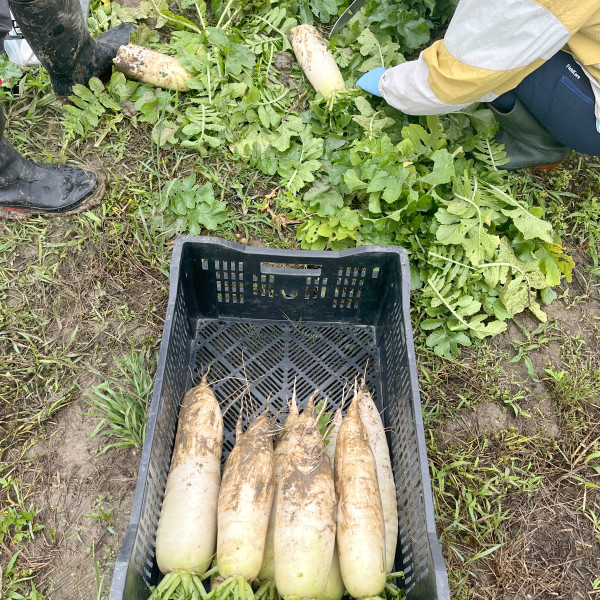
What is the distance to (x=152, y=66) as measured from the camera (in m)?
3.14

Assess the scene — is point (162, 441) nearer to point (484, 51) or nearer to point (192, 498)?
point (192, 498)

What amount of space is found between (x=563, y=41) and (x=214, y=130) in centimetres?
180

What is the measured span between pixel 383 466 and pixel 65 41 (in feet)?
8.81

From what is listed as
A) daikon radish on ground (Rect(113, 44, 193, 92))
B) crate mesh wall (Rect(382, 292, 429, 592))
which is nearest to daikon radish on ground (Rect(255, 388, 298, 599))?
crate mesh wall (Rect(382, 292, 429, 592))

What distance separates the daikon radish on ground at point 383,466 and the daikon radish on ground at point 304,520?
23 cm

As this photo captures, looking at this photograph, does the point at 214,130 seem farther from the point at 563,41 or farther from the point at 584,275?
the point at 584,275

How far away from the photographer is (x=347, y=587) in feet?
5.95

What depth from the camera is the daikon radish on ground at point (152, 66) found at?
10.3 feet

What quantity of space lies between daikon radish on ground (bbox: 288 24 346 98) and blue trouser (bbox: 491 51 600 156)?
3.21 feet

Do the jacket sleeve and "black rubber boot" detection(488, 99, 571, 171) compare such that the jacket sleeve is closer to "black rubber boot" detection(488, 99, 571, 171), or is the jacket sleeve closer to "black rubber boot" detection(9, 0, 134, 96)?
"black rubber boot" detection(488, 99, 571, 171)

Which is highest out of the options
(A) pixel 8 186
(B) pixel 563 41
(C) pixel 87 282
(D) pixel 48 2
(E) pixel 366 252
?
(B) pixel 563 41

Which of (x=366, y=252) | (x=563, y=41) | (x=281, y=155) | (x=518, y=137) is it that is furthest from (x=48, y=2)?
(x=518, y=137)

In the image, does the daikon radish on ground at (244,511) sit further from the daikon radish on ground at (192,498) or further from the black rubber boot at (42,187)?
the black rubber boot at (42,187)

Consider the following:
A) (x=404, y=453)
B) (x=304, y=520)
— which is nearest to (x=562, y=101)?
(x=404, y=453)
